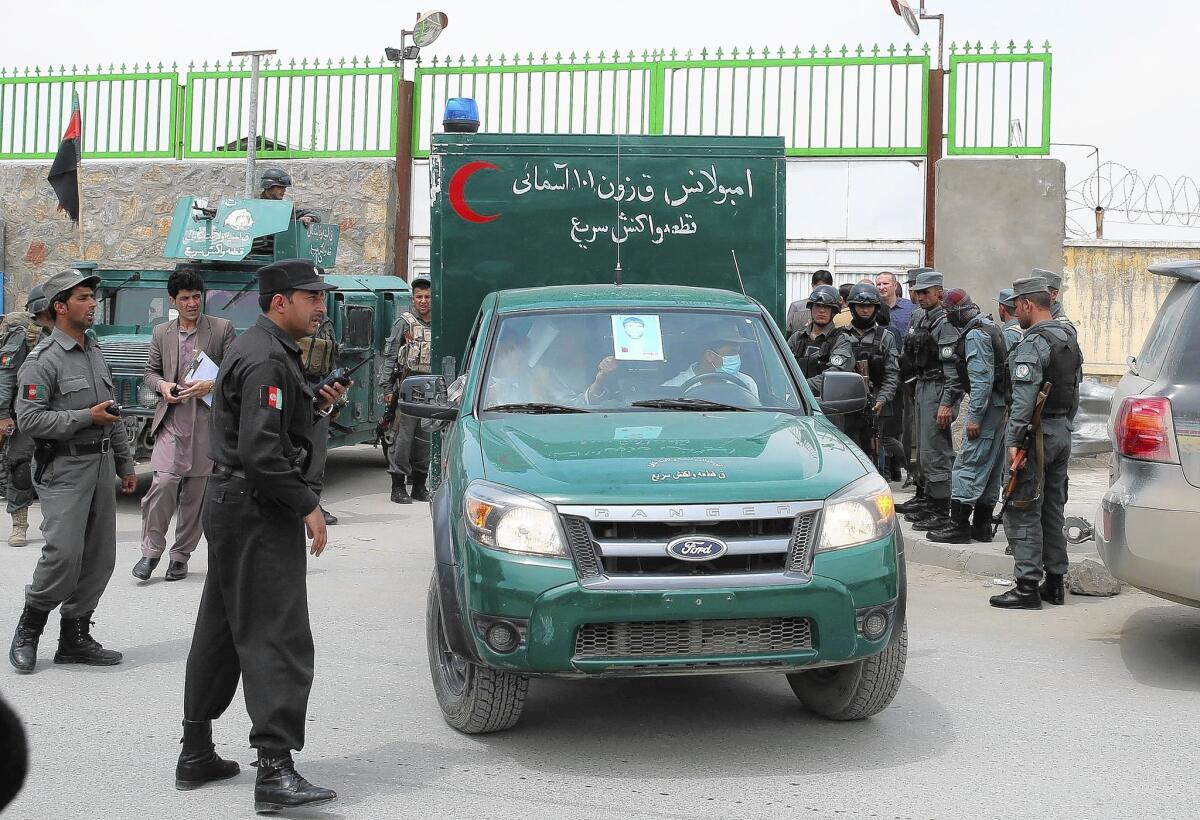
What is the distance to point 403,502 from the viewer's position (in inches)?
509

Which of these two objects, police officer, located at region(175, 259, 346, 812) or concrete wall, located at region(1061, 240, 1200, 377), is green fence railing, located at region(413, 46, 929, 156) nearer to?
concrete wall, located at region(1061, 240, 1200, 377)

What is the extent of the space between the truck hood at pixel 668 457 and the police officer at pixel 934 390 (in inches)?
178

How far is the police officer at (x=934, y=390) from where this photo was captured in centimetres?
1030

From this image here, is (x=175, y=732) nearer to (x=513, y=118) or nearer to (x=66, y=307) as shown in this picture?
(x=66, y=307)

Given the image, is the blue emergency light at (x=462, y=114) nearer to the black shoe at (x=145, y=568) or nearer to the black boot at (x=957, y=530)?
the black shoe at (x=145, y=568)

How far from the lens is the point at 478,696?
531 centimetres

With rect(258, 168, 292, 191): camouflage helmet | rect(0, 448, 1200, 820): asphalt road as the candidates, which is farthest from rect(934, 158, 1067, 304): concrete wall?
rect(0, 448, 1200, 820): asphalt road

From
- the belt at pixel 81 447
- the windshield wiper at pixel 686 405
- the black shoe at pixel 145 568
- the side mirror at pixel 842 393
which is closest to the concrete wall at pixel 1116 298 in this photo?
the side mirror at pixel 842 393

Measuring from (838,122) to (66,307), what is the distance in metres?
12.0

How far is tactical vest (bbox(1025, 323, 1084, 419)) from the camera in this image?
7.78m

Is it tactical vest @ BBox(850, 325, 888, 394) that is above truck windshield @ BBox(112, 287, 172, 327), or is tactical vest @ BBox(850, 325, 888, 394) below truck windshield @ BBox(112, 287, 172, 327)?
below

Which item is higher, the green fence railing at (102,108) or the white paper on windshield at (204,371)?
the green fence railing at (102,108)

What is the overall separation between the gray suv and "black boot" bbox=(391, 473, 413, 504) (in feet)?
24.6

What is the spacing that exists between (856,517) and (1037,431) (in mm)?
3161
